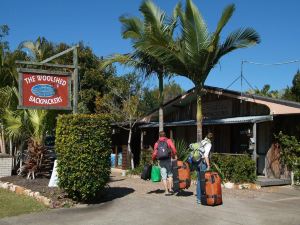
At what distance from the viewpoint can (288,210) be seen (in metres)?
9.60

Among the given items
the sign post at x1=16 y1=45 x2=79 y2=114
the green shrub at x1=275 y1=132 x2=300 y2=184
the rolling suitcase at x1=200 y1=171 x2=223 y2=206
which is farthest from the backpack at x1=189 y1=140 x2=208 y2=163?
the green shrub at x1=275 y1=132 x2=300 y2=184

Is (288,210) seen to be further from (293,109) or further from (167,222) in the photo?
(293,109)

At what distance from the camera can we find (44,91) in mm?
12133

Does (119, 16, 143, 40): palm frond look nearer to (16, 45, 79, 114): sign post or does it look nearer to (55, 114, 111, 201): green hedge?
(16, 45, 79, 114): sign post

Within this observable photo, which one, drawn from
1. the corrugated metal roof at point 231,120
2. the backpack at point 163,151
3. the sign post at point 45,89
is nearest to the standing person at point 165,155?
the backpack at point 163,151

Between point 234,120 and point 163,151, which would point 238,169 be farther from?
point 163,151

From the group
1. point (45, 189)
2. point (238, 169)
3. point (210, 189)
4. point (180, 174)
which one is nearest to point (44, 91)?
point (45, 189)

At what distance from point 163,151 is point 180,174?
2.45 feet

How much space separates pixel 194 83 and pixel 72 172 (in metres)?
6.04

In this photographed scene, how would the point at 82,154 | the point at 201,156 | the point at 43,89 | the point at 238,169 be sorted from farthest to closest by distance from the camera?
the point at 238,169, the point at 43,89, the point at 201,156, the point at 82,154

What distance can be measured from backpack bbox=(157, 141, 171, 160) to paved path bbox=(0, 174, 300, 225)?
1.02 meters

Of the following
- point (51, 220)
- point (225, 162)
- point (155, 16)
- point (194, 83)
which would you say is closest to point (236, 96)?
point (194, 83)

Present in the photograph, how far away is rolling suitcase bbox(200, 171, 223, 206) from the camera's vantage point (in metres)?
9.80

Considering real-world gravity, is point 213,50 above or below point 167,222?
above
